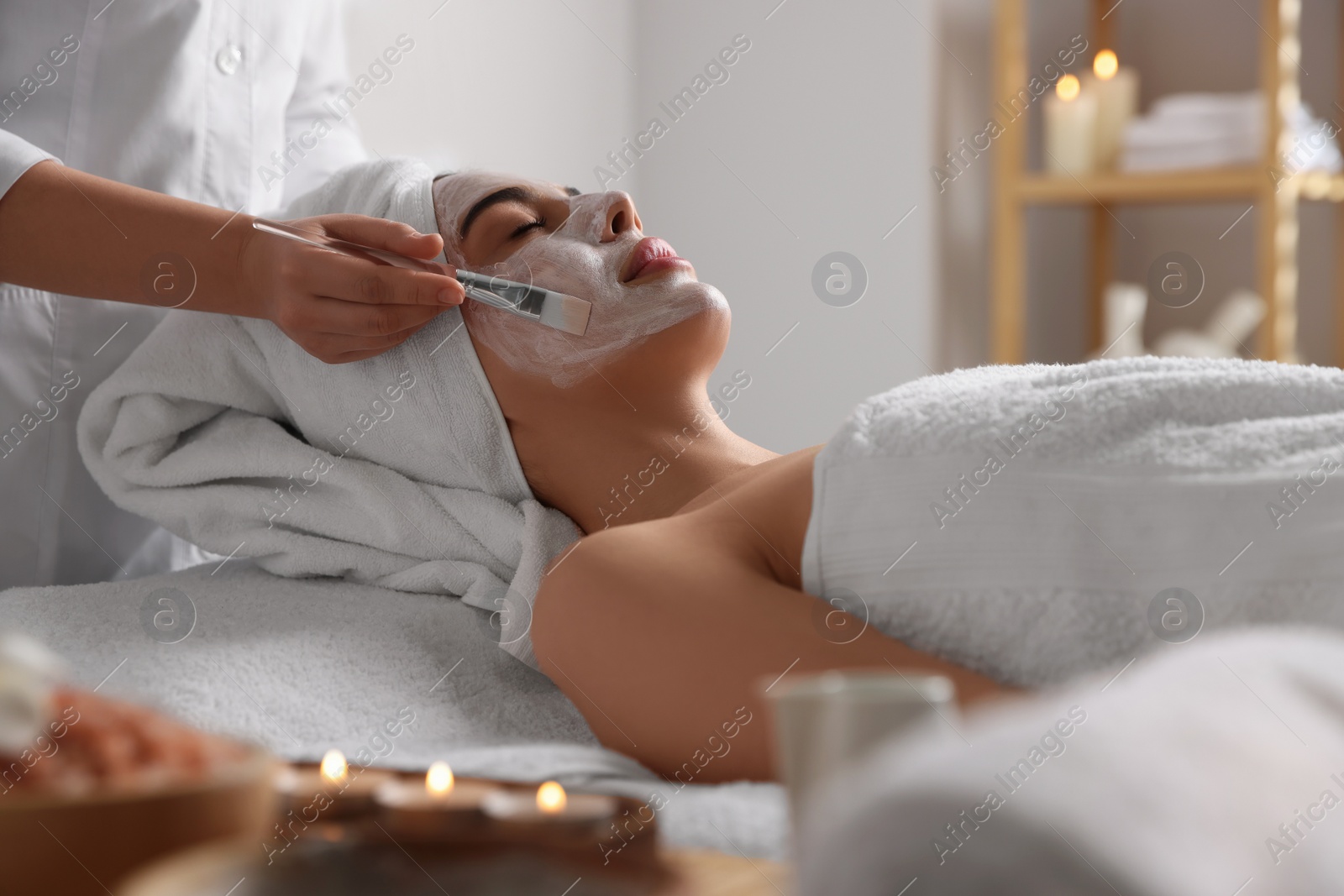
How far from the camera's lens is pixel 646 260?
3.74ft

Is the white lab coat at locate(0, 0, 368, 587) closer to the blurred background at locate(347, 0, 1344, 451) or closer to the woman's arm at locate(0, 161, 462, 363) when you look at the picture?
the woman's arm at locate(0, 161, 462, 363)

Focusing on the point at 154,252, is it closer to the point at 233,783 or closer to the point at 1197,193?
the point at 233,783

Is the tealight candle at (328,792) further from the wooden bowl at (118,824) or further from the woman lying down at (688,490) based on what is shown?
the woman lying down at (688,490)

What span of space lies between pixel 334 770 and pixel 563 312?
0.65 m

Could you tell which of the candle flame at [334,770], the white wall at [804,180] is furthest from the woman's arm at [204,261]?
the white wall at [804,180]

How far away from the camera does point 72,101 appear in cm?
122

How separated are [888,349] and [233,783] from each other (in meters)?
2.29

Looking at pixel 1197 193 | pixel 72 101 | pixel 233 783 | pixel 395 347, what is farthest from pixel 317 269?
pixel 1197 193

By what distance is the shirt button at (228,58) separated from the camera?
1.32 metres

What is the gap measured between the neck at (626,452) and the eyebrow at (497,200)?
8.8 inches

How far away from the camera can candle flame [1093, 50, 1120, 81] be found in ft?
8.02

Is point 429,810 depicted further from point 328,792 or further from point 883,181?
point 883,181

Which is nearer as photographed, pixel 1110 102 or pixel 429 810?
pixel 429 810

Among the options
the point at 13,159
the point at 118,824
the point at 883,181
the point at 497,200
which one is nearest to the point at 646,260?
the point at 497,200
